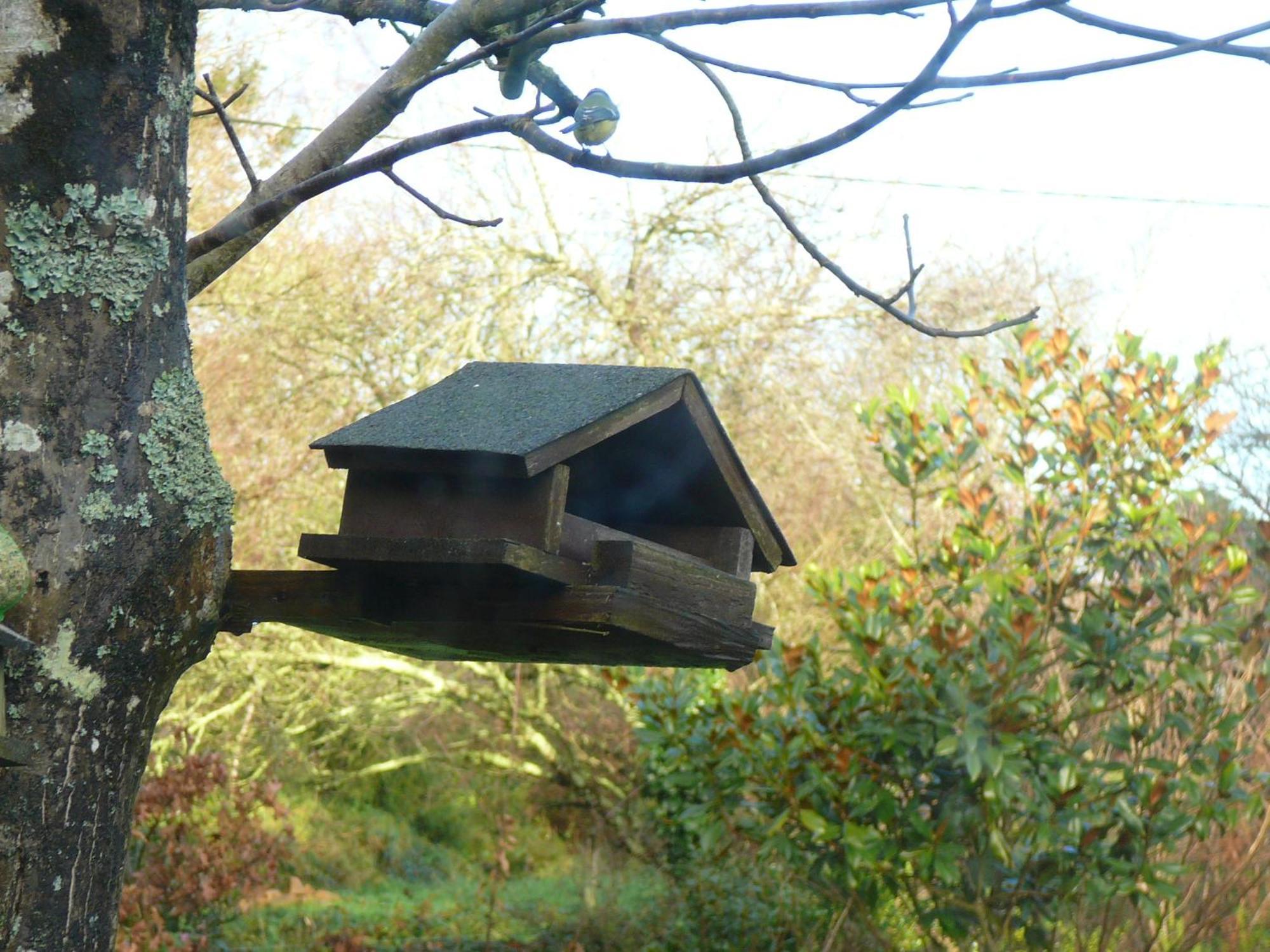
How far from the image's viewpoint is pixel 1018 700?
176 inches

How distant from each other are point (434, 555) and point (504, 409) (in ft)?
1.09

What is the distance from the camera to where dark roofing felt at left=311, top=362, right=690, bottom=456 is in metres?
1.78

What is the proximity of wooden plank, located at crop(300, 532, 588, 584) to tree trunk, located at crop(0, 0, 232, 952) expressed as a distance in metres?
0.17

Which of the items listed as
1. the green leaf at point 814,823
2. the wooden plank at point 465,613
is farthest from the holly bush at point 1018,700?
the wooden plank at point 465,613

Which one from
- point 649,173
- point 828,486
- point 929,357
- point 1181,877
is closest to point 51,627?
point 649,173

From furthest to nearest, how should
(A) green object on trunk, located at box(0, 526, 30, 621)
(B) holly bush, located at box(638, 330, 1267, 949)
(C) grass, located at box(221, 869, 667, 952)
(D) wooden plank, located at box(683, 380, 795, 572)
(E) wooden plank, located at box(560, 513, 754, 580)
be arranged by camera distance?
(C) grass, located at box(221, 869, 667, 952)
(B) holly bush, located at box(638, 330, 1267, 949)
(E) wooden plank, located at box(560, 513, 754, 580)
(D) wooden plank, located at box(683, 380, 795, 572)
(A) green object on trunk, located at box(0, 526, 30, 621)

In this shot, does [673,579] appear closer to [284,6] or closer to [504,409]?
[504,409]

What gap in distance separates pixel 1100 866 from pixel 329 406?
563 cm

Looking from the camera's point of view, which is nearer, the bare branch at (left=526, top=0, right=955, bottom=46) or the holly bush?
the bare branch at (left=526, top=0, right=955, bottom=46)

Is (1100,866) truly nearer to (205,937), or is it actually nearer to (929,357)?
(205,937)

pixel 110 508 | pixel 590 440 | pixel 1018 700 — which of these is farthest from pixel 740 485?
pixel 1018 700

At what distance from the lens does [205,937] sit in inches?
230

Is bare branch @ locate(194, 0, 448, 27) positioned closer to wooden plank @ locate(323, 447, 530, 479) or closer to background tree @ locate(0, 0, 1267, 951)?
background tree @ locate(0, 0, 1267, 951)

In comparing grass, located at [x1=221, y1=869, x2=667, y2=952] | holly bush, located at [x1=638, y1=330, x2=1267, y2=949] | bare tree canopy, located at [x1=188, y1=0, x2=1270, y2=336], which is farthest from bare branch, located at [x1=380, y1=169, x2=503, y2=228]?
grass, located at [x1=221, y1=869, x2=667, y2=952]
